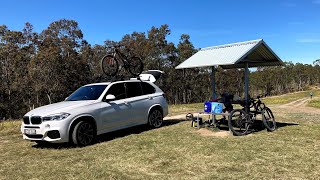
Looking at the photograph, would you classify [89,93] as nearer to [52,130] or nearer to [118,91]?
[118,91]

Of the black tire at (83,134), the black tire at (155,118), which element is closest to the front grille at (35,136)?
the black tire at (83,134)

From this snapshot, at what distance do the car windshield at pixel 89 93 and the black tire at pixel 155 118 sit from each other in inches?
83.7

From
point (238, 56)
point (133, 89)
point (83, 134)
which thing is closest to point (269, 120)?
point (238, 56)

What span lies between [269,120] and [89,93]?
231 inches

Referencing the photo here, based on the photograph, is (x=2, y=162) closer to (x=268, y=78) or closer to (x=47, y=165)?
(x=47, y=165)

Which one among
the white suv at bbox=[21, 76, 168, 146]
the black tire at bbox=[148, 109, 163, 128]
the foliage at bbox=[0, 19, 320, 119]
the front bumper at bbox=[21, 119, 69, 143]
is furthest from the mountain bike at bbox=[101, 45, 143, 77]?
the foliage at bbox=[0, 19, 320, 119]

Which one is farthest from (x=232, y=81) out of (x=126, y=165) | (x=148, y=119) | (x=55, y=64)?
(x=126, y=165)

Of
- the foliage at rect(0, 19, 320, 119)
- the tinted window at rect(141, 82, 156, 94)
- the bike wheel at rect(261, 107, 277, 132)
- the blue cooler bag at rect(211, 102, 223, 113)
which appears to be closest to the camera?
the bike wheel at rect(261, 107, 277, 132)

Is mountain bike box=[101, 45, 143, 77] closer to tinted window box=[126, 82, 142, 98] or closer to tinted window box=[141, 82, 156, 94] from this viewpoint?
tinted window box=[141, 82, 156, 94]

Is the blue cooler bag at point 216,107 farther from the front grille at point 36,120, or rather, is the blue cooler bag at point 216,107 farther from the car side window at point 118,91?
the front grille at point 36,120

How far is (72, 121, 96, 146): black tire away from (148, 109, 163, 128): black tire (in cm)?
268

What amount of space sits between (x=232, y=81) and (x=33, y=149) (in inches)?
2730

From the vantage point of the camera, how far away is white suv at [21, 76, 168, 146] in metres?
8.36

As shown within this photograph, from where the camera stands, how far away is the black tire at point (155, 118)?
37.2 feet
